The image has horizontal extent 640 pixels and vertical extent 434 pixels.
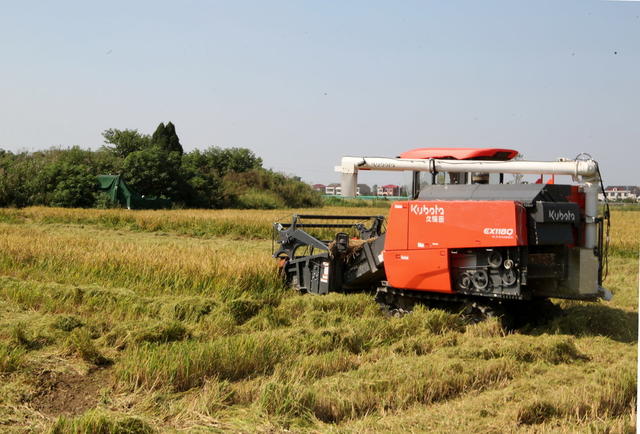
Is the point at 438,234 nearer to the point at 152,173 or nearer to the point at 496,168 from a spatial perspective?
the point at 496,168

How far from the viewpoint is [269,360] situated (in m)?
6.22

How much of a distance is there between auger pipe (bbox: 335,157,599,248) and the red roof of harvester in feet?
0.71

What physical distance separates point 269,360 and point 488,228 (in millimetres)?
2943

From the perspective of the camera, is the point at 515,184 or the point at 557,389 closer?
the point at 557,389

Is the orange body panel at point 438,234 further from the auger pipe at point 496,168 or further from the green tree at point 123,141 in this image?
the green tree at point 123,141

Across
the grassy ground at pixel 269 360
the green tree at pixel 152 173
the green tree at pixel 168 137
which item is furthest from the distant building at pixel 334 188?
the grassy ground at pixel 269 360

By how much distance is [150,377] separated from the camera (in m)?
5.50

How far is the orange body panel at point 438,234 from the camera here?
7.32 metres

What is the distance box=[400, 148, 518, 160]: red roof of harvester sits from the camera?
8117mm

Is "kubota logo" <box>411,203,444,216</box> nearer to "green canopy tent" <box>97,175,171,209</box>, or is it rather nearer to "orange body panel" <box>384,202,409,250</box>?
"orange body panel" <box>384,202,409,250</box>

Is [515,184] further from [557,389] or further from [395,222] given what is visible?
[557,389]

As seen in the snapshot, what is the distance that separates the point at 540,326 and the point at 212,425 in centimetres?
495

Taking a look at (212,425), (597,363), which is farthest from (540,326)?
(212,425)

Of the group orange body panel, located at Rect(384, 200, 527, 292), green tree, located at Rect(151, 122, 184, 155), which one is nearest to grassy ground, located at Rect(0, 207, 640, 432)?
orange body panel, located at Rect(384, 200, 527, 292)
